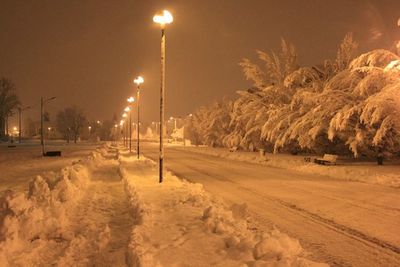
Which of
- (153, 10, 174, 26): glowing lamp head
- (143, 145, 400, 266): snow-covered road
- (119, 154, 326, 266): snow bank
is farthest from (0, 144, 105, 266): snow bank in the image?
(153, 10, 174, 26): glowing lamp head

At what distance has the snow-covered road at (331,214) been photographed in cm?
752

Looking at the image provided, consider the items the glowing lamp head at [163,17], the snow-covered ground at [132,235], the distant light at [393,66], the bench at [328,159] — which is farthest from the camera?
the bench at [328,159]

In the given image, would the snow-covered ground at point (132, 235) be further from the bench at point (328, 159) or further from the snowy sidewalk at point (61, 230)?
the bench at point (328, 159)

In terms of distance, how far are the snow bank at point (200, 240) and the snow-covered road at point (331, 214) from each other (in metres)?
0.89

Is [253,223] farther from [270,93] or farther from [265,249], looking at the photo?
[270,93]

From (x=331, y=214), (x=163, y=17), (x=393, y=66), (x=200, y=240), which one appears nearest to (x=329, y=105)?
(x=393, y=66)

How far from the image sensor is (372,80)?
23.5m

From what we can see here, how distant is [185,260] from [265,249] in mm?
1254

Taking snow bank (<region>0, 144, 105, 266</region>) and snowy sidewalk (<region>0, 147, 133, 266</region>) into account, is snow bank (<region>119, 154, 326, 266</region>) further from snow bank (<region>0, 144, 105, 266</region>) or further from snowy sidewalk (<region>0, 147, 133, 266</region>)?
snow bank (<region>0, 144, 105, 266</region>)

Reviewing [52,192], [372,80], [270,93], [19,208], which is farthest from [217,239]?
[270,93]

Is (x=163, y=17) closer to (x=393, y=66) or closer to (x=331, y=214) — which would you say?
(x=331, y=214)

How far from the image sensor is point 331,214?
11.2 metres

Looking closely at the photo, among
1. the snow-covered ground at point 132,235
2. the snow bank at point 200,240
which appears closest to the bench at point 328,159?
the snow-covered ground at point 132,235

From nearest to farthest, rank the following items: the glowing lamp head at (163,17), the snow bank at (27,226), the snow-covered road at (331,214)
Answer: the snow bank at (27,226), the snow-covered road at (331,214), the glowing lamp head at (163,17)
